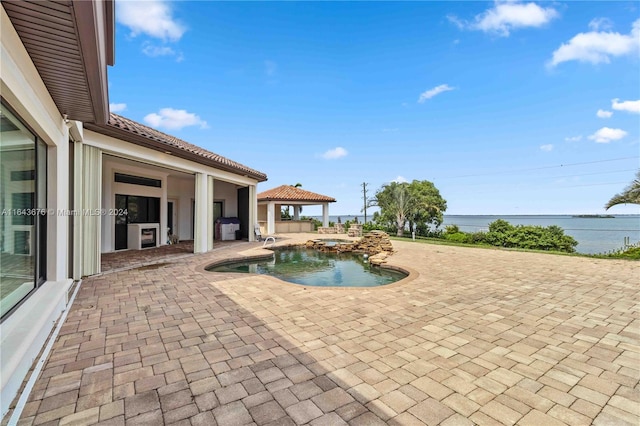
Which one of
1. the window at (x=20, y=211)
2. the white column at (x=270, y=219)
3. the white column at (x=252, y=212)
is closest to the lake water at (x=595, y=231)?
the white column at (x=270, y=219)

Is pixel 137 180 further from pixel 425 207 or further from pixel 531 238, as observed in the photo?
pixel 425 207

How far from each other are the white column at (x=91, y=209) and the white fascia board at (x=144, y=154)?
1.02 ft

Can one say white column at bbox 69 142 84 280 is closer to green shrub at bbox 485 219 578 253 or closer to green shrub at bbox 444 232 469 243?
green shrub at bbox 444 232 469 243

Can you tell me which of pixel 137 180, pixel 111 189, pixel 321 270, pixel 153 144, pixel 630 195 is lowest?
pixel 321 270

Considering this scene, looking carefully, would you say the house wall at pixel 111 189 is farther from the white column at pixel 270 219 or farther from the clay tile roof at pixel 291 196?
the clay tile roof at pixel 291 196

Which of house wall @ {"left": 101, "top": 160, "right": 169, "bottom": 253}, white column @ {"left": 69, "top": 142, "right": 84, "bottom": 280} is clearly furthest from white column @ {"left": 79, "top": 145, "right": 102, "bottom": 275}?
house wall @ {"left": 101, "top": 160, "right": 169, "bottom": 253}

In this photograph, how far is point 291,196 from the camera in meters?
24.3

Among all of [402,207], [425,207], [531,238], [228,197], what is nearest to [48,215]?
[228,197]

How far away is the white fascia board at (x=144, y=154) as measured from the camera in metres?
7.58

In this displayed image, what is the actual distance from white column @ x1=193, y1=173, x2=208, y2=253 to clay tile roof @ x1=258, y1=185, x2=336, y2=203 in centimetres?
1091

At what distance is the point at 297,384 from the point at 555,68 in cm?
2001

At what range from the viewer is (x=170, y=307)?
16.4 ft

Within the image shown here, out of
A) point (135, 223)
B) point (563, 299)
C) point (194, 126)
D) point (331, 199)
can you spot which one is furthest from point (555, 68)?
point (194, 126)

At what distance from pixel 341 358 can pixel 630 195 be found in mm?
17843
